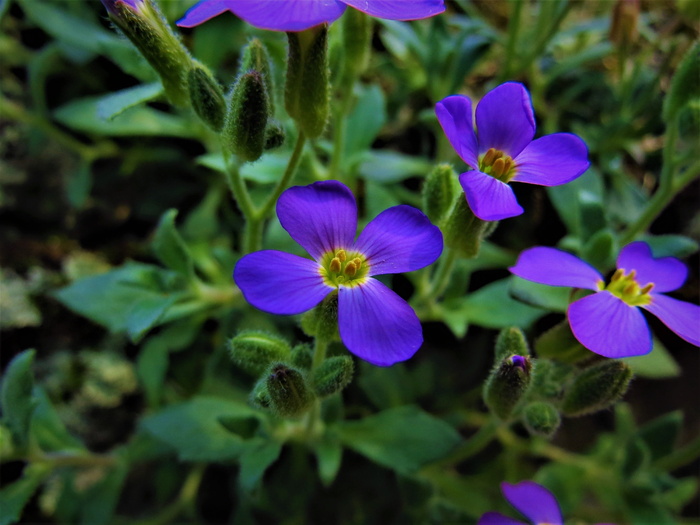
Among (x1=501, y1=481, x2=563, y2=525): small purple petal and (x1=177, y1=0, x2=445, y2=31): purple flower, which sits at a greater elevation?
(x1=177, y1=0, x2=445, y2=31): purple flower

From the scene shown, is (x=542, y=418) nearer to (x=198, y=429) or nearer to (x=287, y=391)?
(x=287, y=391)

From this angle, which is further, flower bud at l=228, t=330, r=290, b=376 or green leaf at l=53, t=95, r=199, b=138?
green leaf at l=53, t=95, r=199, b=138

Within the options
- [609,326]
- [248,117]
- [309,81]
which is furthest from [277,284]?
[609,326]

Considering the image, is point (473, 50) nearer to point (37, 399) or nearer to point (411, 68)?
point (411, 68)

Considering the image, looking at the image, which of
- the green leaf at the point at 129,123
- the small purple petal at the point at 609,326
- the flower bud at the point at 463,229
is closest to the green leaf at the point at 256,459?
the flower bud at the point at 463,229

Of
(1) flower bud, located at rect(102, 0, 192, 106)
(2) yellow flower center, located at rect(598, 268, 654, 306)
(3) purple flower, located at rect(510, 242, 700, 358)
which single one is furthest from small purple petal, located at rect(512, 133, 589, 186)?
(1) flower bud, located at rect(102, 0, 192, 106)

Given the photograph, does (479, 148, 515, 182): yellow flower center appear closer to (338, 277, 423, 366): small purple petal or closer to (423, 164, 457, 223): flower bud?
(423, 164, 457, 223): flower bud

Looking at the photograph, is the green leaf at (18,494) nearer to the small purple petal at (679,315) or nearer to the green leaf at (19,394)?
the green leaf at (19,394)
